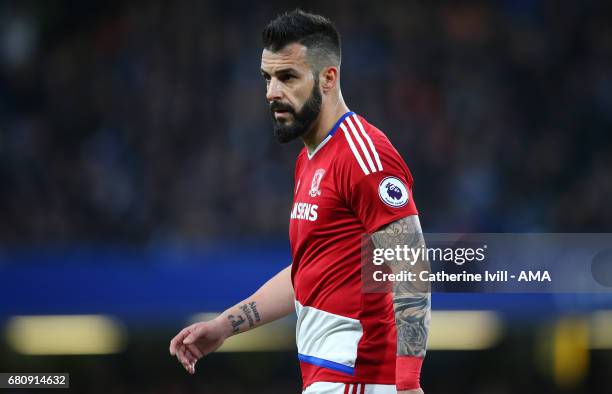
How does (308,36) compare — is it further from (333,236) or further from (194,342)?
(194,342)

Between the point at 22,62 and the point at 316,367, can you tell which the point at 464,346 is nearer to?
the point at 316,367

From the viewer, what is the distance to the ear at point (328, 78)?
3801mm

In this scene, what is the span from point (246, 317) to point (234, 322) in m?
0.06

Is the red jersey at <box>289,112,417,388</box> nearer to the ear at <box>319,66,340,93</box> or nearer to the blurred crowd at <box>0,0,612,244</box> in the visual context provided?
the ear at <box>319,66,340,93</box>

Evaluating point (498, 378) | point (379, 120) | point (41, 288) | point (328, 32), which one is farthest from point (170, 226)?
point (328, 32)

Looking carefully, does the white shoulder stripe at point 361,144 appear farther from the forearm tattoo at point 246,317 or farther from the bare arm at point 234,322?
the forearm tattoo at point 246,317

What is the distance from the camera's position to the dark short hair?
12.4ft

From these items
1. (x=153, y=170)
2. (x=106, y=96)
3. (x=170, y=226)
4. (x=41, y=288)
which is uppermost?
(x=106, y=96)

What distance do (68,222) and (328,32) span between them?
6.62m

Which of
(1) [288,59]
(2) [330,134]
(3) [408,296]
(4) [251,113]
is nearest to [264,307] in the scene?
(2) [330,134]

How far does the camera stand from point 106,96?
439 inches

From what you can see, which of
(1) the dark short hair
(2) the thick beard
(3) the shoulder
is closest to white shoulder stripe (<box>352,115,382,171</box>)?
(3) the shoulder

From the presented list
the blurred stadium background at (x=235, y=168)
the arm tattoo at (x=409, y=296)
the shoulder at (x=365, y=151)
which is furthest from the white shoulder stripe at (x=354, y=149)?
the blurred stadium background at (x=235, y=168)

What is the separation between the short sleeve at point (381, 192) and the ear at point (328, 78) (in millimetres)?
416
